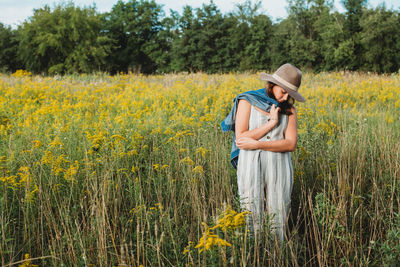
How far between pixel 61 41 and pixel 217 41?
1883 centimetres

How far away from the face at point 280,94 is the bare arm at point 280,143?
0.41ft

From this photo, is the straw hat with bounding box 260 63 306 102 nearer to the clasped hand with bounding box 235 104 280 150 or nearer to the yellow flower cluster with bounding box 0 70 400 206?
the clasped hand with bounding box 235 104 280 150

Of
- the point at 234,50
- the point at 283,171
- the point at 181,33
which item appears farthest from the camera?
the point at 181,33

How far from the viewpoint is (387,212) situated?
2.91 m

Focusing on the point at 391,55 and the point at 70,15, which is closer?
the point at 391,55

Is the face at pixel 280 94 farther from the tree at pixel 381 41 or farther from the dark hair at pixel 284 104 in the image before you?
the tree at pixel 381 41

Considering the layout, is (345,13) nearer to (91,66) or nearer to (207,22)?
(207,22)

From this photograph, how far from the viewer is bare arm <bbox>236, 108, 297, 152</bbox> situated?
7.43ft

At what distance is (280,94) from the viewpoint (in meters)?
2.28

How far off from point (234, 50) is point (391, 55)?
17403 mm

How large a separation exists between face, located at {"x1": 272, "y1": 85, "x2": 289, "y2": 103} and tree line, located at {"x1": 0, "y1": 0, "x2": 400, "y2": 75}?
2972 cm

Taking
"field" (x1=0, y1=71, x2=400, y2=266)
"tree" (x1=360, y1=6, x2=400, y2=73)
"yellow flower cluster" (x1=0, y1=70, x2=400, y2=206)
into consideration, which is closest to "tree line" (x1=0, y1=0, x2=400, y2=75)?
"tree" (x1=360, y1=6, x2=400, y2=73)

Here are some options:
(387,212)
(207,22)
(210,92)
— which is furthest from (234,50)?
(387,212)

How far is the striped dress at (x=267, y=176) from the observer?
2.32 meters
